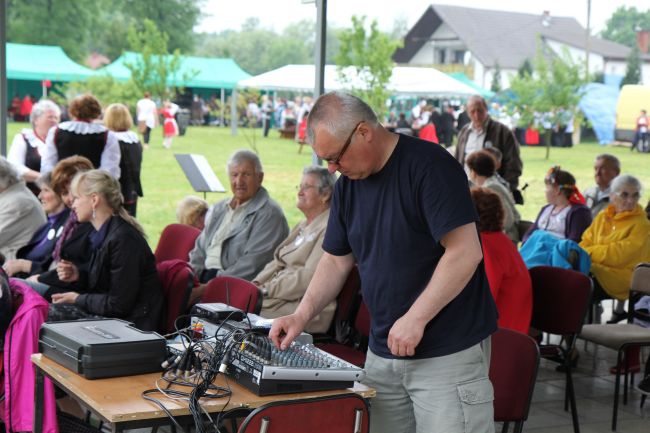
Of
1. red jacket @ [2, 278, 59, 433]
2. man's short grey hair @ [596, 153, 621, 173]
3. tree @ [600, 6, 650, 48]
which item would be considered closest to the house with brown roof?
tree @ [600, 6, 650, 48]

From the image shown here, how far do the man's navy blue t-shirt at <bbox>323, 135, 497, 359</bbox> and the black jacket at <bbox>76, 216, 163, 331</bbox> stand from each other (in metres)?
1.83

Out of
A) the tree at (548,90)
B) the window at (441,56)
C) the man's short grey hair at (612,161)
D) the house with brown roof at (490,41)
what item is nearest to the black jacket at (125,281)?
the man's short grey hair at (612,161)

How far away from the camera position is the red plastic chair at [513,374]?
2.91 metres

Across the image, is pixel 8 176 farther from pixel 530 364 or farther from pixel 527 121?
pixel 527 121

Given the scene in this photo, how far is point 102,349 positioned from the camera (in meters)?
2.55

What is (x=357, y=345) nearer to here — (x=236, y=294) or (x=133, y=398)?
(x=236, y=294)

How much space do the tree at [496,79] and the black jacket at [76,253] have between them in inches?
617

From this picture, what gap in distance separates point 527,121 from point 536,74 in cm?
140

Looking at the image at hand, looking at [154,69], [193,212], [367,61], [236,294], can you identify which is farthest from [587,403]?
[154,69]

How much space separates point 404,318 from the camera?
228cm

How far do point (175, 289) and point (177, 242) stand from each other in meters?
1.46

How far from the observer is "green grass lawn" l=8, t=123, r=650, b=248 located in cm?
1295

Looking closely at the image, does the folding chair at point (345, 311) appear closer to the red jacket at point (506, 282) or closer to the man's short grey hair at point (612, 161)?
the red jacket at point (506, 282)

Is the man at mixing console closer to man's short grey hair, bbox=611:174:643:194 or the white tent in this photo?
man's short grey hair, bbox=611:174:643:194
